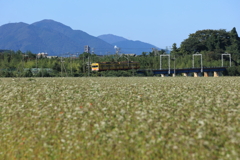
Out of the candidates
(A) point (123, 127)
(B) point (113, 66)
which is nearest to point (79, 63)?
(B) point (113, 66)

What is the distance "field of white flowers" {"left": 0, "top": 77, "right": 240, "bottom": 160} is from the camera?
12492 millimetres

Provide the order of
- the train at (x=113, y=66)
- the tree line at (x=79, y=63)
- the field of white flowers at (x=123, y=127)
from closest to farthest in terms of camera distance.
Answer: the field of white flowers at (x=123, y=127), the tree line at (x=79, y=63), the train at (x=113, y=66)

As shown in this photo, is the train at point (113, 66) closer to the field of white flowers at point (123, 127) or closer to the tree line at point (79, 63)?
the tree line at point (79, 63)

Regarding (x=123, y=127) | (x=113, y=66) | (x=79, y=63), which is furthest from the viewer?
(x=79, y=63)

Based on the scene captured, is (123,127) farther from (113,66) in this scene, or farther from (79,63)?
(79,63)

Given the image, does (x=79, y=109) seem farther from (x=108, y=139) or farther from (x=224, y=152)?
(x=224, y=152)

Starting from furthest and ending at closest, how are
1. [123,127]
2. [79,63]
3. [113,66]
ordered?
[79,63] < [113,66] < [123,127]

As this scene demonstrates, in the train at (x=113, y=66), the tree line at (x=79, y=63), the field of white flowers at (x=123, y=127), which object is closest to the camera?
the field of white flowers at (x=123, y=127)

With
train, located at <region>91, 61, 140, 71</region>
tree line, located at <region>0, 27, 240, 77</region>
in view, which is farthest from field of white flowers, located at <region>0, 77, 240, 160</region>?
train, located at <region>91, 61, 140, 71</region>

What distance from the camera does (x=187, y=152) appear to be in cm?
1195

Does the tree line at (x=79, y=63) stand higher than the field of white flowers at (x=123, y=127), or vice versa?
the tree line at (x=79, y=63)

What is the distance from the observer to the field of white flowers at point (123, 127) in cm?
1249

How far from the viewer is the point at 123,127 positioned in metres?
14.4

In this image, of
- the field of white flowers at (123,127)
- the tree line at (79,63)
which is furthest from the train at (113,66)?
the field of white flowers at (123,127)
